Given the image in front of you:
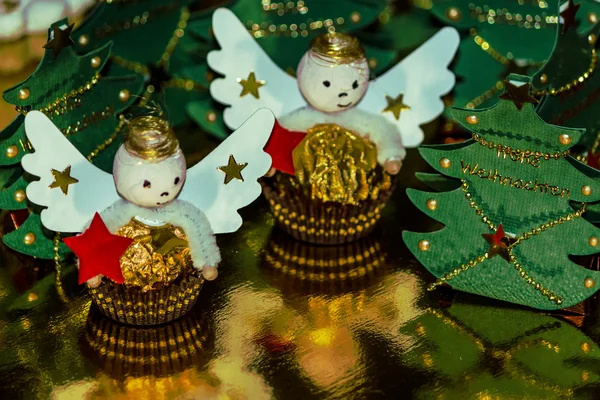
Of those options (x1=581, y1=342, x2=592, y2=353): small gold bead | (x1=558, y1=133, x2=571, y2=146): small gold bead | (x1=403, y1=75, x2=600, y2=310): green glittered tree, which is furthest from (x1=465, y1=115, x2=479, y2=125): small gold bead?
(x1=581, y1=342, x2=592, y2=353): small gold bead

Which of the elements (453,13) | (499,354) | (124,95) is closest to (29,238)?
(124,95)

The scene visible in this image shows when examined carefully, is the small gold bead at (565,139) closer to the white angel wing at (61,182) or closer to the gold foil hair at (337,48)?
the gold foil hair at (337,48)

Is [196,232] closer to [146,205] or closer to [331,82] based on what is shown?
[146,205]

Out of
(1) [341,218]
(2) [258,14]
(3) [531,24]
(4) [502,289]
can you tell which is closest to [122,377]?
(1) [341,218]

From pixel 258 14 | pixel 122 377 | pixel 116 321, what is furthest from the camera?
pixel 258 14

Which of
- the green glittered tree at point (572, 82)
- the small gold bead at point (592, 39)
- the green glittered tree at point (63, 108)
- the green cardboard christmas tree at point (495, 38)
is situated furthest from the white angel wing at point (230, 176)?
the green cardboard christmas tree at point (495, 38)

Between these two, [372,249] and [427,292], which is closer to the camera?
[427,292]

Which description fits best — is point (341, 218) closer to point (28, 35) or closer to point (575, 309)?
point (575, 309)

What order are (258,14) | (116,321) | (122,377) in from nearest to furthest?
(122,377)
(116,321)
(258,14)
